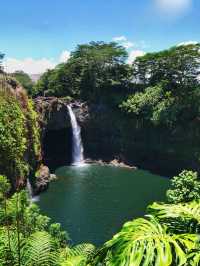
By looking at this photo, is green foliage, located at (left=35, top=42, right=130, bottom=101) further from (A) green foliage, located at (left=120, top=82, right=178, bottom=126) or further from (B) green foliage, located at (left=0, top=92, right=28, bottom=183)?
(B) green foliage, located at (left=0, top=92, right=28, bottom=183)

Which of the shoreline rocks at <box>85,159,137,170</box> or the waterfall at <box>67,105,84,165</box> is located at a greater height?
the waterfall at <box>67,105,84,165</box>

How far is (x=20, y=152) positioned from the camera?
29484 mm

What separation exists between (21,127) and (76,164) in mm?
16585

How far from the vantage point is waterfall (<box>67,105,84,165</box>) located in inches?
1860

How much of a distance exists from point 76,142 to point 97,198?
16407mm

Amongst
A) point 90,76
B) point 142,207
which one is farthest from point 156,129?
point 142,207

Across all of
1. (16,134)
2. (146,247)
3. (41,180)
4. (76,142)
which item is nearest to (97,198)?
(41,180)

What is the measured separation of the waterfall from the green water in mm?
3086

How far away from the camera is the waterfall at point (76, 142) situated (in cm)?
4725

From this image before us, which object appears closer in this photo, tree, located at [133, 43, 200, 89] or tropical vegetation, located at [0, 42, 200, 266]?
tropical vegetation, located at [0, 42, 200, 266]

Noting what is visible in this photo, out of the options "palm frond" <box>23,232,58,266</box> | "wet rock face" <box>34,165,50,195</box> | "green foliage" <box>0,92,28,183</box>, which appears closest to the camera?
"palm frond" <box>23,232,58,266</box>

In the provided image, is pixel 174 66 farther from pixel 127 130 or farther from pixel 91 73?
pixel 91 73

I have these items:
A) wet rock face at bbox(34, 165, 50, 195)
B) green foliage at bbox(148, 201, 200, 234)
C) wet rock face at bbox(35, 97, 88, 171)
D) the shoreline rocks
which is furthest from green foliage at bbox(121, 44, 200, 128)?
green foliage at bbox(148, 201, 200, 234)

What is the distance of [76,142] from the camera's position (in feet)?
158
